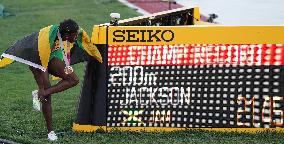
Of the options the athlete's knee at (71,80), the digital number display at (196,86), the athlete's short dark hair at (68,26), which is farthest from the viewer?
the athlete's knee at (71,80)

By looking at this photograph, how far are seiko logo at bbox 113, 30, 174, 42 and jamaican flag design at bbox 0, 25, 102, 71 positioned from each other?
28cm

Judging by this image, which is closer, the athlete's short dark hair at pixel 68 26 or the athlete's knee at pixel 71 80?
the athlete's short dark hair at pixel 68 26

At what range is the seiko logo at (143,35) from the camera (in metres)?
7.09

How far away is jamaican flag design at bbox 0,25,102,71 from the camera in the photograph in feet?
22.3

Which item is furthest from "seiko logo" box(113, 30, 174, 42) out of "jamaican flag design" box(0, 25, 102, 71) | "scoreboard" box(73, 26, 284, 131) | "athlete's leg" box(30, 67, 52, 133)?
"athlete's leg" box(30, 67, 52, 133)

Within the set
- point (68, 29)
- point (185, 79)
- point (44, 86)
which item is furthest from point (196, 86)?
point (44, 86)

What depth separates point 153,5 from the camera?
26.9 metres

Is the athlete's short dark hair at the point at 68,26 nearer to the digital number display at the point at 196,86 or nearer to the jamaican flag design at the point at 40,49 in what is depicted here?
the jamaican flag design at the point at 40,49

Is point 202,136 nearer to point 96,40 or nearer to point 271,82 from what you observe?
point 271,82

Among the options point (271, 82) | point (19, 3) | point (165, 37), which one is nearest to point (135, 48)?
point (165, 37)

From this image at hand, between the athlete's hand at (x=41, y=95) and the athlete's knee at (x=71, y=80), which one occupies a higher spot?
the athlete's knee at (x=71, y=80)

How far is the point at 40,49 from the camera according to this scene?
6805 mm

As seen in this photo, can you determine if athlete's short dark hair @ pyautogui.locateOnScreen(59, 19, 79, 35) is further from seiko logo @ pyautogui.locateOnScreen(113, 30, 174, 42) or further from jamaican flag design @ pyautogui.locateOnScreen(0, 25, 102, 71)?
seiko logo @ pyautogui.locateOnScreen(113, 30, 174, 42)

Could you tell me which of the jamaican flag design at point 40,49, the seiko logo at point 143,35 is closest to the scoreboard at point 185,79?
the seiko logo at point 143,35
